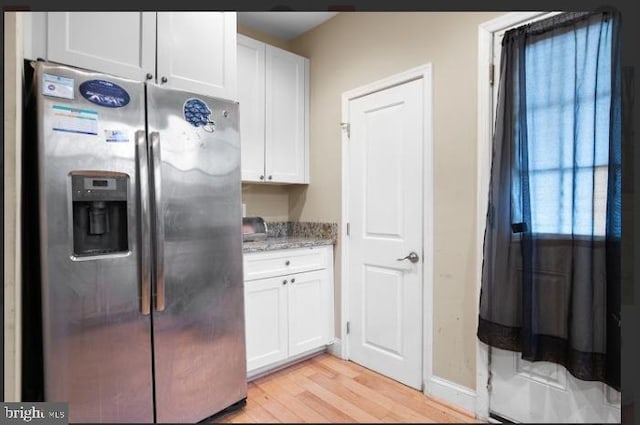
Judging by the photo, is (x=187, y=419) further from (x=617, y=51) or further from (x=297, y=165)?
(x=617, y=51)

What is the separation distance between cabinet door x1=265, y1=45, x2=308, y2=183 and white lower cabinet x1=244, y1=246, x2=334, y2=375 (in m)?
0.66

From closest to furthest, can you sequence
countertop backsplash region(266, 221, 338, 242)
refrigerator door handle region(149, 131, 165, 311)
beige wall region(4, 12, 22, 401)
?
beige wall region(4, 12, 22, 401) < refrigerator door handle region(149, 131, 165, 311) < countertop backsplash region(266, 221, 338, 242)

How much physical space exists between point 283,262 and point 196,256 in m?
0.74

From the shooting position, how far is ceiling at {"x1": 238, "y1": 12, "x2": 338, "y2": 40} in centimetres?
260

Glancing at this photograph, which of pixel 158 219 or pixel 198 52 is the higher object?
pixel 198 52

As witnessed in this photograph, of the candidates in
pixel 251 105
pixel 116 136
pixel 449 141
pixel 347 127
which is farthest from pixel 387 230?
pixel 116 136

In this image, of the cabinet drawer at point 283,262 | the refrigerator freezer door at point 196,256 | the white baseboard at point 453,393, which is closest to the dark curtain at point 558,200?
the white baseboard at point 453,393

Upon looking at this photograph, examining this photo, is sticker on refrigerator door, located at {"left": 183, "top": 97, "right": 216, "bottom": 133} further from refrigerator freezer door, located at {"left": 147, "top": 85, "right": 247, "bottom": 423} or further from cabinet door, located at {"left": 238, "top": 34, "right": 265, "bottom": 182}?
cabinet door, located at {"left": 238, "top": 34, "right": 265, "bottom": 182}

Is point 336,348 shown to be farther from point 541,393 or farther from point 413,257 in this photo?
point 541,393

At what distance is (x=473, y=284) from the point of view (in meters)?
1.88

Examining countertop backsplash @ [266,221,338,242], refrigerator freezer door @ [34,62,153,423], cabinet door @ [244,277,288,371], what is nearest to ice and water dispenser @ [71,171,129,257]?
refrigerator freezer door @ [34,62,153,423]

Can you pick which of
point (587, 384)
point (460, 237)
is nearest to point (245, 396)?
point (460, 237)

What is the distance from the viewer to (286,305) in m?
2.38

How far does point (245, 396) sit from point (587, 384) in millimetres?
1627
